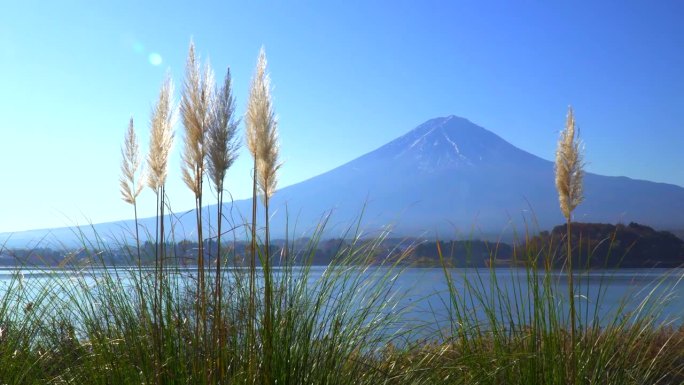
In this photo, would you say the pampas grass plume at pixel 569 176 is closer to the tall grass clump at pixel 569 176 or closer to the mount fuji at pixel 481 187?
the tall grass clump at pixel 569 176

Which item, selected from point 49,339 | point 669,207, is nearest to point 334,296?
point 49,339

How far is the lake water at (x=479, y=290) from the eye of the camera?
4.25 m

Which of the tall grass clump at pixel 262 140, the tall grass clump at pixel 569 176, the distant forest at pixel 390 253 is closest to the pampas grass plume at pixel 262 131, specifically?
the tall grass clump at pixel 262 140

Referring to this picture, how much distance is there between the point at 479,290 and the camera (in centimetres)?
439

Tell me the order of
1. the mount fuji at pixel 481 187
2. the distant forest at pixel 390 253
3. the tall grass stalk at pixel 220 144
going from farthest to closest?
the mount fuji at pixel 481 187 → the distant forest at pixel 390 253 → the tall grass stalk at pixel 220 144

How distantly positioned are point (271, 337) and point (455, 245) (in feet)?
6.62

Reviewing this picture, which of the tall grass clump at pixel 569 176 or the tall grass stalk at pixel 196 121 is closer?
the tall grass stalk at pixel 196 121

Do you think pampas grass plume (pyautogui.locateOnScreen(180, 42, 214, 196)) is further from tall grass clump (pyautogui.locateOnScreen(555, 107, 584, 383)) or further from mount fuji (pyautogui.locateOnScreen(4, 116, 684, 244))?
mount fuji (pyautogui.locateOnScreen(4, 116, 684, 244))

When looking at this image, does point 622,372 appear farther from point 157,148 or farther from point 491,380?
point 157,148

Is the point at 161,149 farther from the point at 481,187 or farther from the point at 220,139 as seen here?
the point at 481,187

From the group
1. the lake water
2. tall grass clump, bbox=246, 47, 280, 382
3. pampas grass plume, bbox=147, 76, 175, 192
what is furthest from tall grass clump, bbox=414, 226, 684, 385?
pampas grass plume, bbox=147, 76, 175, 192

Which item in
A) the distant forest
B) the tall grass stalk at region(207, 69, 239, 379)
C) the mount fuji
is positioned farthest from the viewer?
the mount fuji

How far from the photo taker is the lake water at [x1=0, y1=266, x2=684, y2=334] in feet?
14.0

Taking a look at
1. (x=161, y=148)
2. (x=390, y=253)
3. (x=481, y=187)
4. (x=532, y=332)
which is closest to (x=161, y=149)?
(x=161, y=148)
